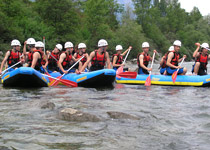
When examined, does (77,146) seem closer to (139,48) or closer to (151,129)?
(151,129)

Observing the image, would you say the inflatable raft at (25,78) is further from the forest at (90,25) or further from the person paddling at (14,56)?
the forest at (90,25)

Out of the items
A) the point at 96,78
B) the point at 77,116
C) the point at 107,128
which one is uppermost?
the point at 96,78

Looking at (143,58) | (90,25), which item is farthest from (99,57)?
(90,25)

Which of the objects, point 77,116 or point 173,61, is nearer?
point 77,116

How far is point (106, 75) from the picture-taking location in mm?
8594

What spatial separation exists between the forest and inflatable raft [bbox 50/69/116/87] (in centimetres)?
1778

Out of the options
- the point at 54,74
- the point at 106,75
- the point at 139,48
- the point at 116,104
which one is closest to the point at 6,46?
the point at 54,74

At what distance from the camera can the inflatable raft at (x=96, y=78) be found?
338 inches

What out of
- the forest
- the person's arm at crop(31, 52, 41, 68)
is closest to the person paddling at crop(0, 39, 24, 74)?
the person's arm at crop(31, 52, 41, 68)

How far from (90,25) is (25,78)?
124 ft

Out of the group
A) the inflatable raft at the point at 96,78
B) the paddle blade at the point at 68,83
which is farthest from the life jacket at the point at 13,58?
the inflatable raft at the point at 96,78

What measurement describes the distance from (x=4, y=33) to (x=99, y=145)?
83.3 feet

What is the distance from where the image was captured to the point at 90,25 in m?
45.5

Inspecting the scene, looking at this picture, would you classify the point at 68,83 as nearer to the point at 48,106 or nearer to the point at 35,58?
the point at 35,58
